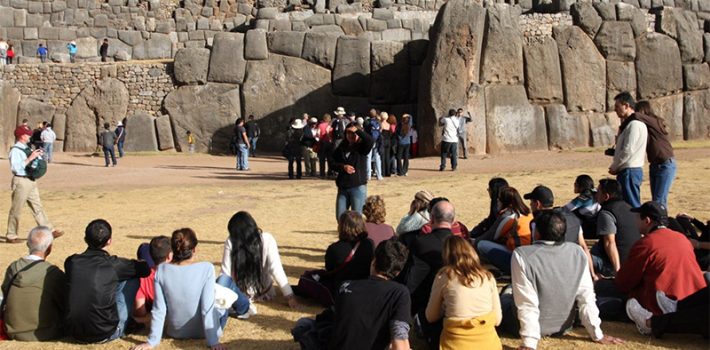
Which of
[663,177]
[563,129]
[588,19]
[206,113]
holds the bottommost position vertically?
[663,177]

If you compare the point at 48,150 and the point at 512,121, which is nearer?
→ the point at 512,121

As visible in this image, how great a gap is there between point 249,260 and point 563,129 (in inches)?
765

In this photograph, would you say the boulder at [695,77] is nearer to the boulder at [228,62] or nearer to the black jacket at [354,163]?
the boulder at [228,62]

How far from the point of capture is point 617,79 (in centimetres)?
2706

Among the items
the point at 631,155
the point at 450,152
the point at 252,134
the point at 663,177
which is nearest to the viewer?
the point at 631,155

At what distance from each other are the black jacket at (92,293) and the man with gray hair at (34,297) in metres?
0.23

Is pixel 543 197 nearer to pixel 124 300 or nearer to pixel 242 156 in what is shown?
pixel 124 300

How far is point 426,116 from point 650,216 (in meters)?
17.5

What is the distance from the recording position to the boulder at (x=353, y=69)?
28.6m

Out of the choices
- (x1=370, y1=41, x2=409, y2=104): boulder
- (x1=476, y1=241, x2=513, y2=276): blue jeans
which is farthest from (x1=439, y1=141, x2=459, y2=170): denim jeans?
(x1=476, y1=241, x2=513, y2=276): blue jeans

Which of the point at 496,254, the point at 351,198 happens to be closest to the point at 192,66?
the point at 351,198

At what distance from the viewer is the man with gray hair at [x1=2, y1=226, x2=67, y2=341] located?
7.22 m

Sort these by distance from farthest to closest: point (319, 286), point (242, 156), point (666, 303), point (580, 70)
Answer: point (580, 70), point (242, 156), point (319, 286), point (666, 303)

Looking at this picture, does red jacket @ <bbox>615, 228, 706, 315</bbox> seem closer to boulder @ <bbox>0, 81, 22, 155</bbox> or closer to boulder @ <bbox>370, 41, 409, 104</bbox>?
boulder @ <bbox>370, 41, 409, 104</bbox>
